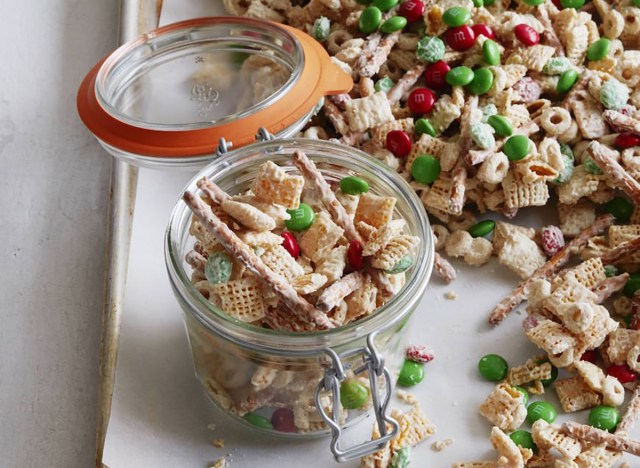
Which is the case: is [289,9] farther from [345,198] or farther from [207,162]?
[345,198]

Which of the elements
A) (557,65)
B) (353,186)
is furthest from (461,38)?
(353,186)

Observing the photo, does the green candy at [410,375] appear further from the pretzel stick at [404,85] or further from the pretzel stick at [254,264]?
the pretzel stick at [404,85]

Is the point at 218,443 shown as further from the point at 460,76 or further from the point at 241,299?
the point at 460,76

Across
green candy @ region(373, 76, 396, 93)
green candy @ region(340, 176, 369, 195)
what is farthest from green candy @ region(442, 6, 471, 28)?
green candy @ region(340, 176, 369, 195)

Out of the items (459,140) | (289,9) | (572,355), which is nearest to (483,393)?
(572,355)

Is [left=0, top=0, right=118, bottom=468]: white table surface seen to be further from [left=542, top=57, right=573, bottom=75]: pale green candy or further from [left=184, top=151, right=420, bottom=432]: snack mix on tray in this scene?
[left=542, top=57, right=573, bottom=75]: pale green candy

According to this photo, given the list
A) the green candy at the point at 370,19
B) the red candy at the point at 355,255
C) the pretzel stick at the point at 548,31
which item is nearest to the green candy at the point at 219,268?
the red candy at the point at 355,255
